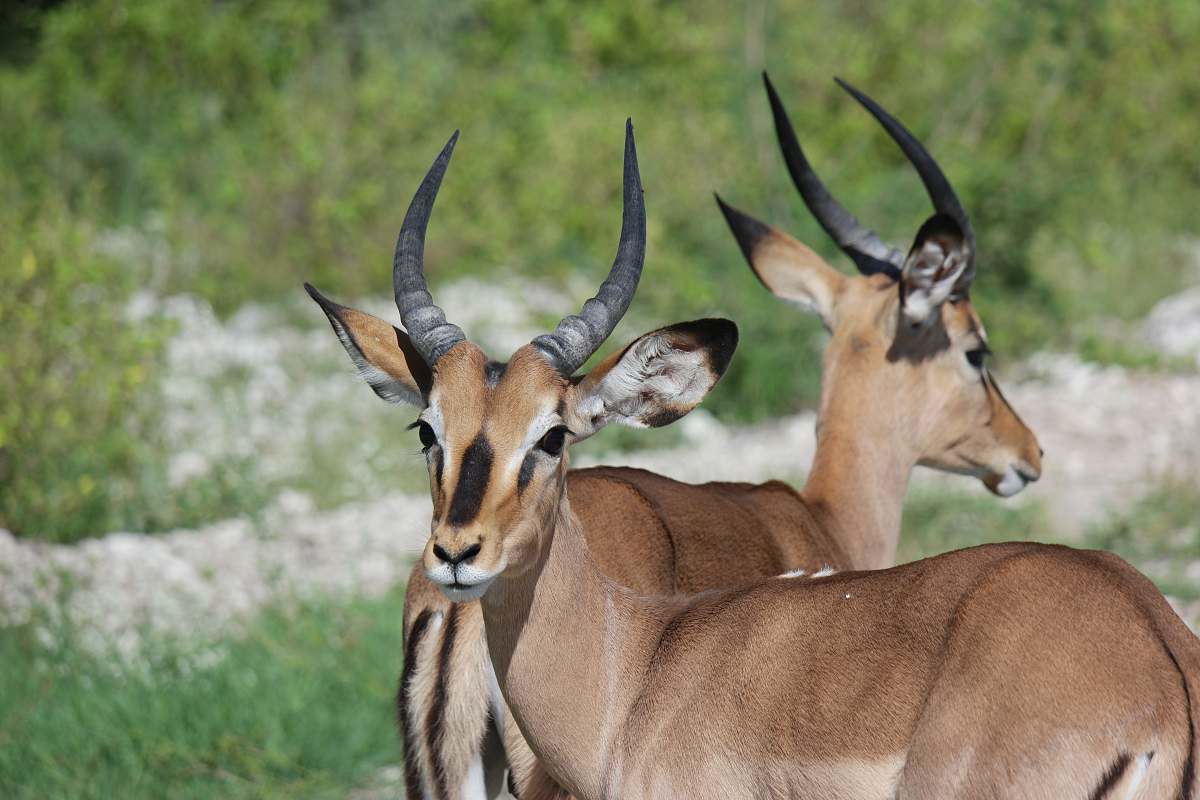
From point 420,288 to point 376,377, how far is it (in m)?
0.24

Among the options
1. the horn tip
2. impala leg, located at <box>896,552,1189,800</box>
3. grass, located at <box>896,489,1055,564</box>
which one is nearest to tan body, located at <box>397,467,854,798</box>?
impala leg, located at <box>896,552,1189,800</box>

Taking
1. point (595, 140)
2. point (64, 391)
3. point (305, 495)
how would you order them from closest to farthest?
point (64, 391) → point (305, 495) → point (595, 140)

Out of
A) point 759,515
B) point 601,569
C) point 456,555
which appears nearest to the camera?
point 456,555

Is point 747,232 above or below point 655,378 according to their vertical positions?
above

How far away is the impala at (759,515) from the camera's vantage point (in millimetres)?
3818

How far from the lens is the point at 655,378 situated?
3.66 metres

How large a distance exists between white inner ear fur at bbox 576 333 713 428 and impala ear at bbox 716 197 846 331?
2.02 meters

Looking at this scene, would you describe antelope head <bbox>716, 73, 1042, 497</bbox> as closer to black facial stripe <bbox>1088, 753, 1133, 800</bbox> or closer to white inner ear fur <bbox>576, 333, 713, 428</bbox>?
white inner ear fur <bbox>576, 333, 713, 428</bbox>

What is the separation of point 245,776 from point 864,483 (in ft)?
7.28

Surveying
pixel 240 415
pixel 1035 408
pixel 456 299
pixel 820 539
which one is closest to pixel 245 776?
pixel 820 539

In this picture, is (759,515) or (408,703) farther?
(759,515)

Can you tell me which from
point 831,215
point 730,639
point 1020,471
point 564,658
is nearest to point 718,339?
point 730,639

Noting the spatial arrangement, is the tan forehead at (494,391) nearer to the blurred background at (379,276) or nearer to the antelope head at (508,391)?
the antelope head at (508,391)

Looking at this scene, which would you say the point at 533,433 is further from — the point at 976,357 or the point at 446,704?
the point at 976,357
